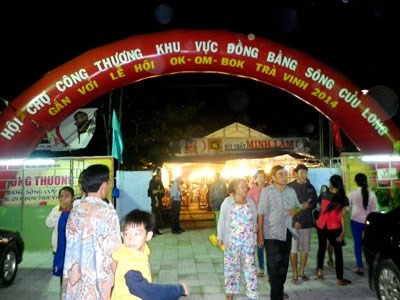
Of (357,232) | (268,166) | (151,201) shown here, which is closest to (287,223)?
(357,232)

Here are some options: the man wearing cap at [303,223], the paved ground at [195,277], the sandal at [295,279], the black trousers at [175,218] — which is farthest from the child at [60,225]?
the black trousers at [175,218]

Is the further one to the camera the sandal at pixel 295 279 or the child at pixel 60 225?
the sandal at pixel 295 279

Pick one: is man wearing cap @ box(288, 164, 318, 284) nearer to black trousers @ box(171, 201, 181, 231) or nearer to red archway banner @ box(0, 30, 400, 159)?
red archway banner @ box(0, 30, 400, 159)

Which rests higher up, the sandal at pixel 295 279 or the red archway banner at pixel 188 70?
the red archway banner at pixel 188 70

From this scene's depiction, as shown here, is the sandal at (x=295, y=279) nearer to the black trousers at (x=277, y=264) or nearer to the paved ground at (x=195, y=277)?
the paved ground at (x=195, y=277)

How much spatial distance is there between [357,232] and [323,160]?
320 inches

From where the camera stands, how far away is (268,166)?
21031 mm

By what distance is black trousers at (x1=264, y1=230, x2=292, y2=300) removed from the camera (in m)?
6.17

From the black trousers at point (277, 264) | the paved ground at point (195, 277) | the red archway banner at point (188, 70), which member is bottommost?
the paved ground at point (195, 277)

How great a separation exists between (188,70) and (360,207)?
436 cm

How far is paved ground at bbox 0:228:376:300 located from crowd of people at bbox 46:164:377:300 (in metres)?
0.31

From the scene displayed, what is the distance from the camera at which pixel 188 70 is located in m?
9.41

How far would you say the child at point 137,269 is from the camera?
2.98m

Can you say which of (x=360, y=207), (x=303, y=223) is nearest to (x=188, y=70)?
(x=303, y=223)
